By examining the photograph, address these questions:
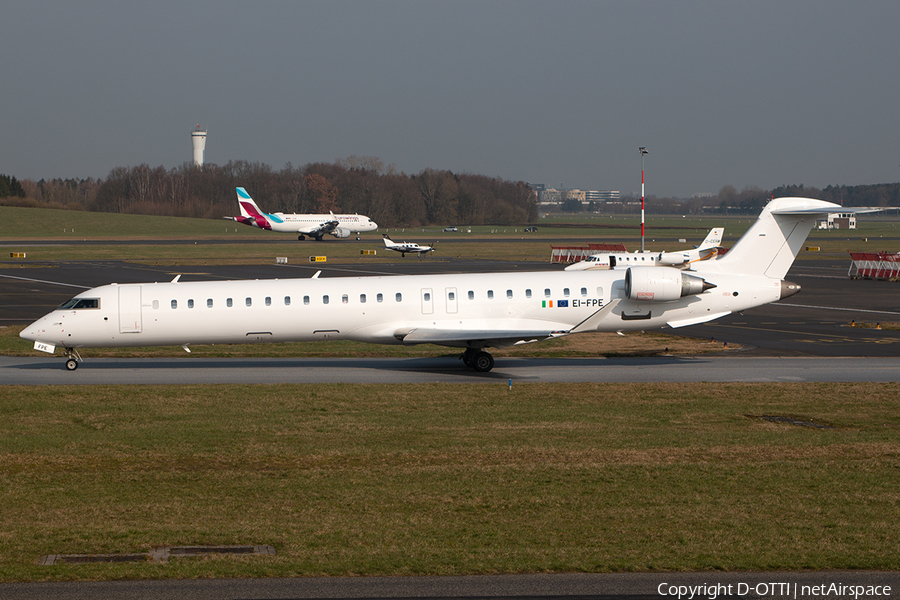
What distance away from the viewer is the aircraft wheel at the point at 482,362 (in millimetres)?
27312

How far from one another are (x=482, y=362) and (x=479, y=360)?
0.43ft

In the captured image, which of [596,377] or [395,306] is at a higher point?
[395,306]

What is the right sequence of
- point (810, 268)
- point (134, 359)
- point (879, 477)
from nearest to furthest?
point (879, 477) < point (134, 359) < point (810, 268)

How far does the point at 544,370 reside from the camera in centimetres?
2794

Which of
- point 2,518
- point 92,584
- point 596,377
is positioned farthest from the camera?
point 596,377

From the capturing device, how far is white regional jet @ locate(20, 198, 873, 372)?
26812mm

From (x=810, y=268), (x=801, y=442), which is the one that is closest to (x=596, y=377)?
(x=801, y=442)

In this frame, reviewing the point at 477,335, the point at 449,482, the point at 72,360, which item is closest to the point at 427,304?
the point at 477,335

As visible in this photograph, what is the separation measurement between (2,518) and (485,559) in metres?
6.78

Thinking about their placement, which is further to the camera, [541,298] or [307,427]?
[541,298]

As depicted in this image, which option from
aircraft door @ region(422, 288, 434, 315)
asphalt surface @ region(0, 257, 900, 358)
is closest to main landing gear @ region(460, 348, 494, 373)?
aircraft door @ region(422, 288, 434, 315)

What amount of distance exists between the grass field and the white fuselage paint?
447 cm

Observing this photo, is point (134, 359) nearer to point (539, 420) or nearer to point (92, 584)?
point (539, 420)

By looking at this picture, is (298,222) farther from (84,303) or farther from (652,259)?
(84,303)
